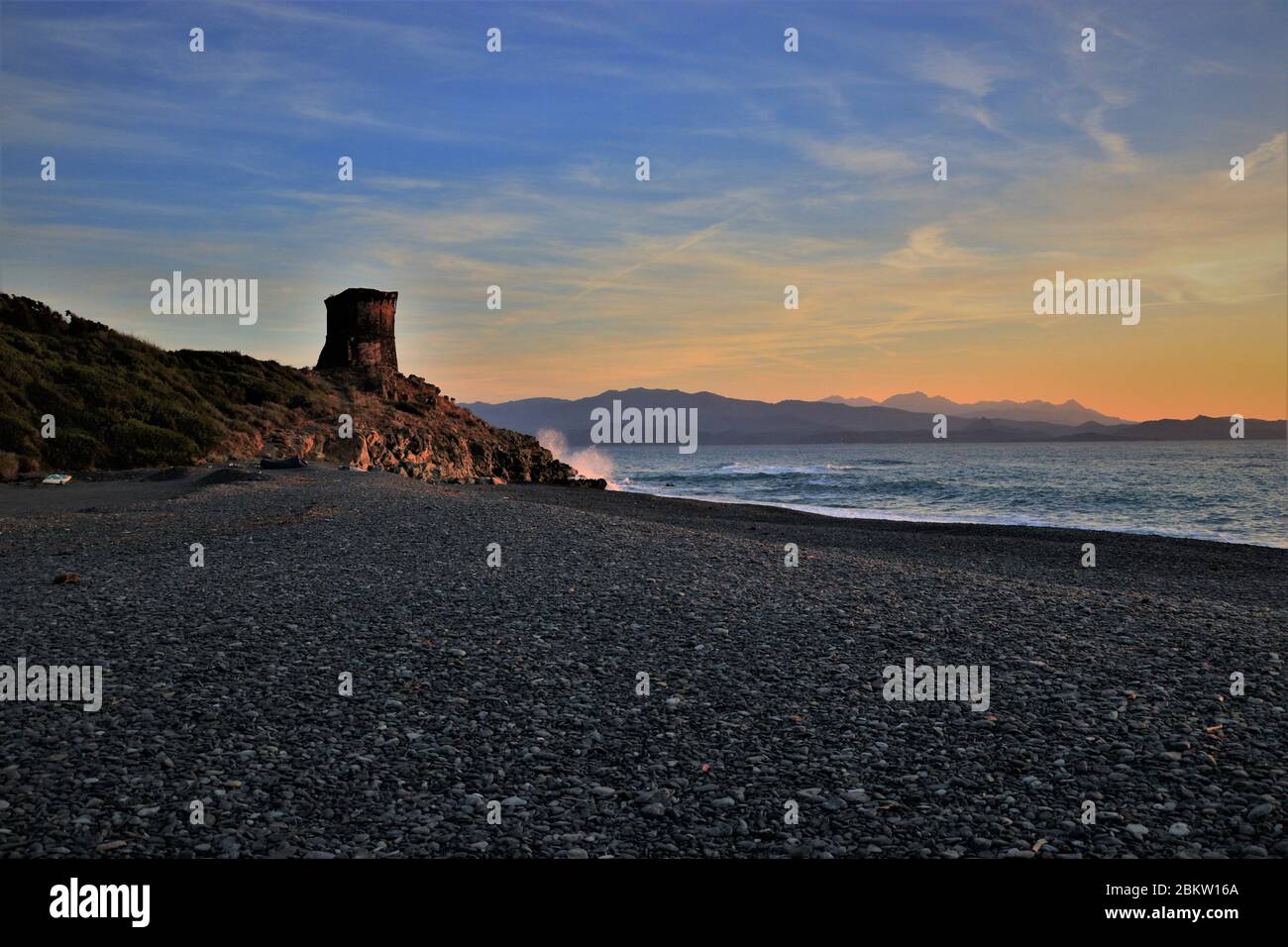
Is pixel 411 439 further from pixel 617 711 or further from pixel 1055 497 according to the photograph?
pixel 617 711

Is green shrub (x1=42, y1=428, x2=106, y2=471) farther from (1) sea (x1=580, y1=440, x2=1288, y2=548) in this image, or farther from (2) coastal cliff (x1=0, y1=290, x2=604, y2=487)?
(1) sea (x1=580, y1=440, x2=1288, y2=548)

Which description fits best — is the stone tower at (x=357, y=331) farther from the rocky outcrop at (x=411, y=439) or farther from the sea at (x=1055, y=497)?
the sea at (x=1055, y=497)

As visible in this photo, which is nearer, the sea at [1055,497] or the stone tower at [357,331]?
the sea at [1055,497]

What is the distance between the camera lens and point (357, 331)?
78.2 meters

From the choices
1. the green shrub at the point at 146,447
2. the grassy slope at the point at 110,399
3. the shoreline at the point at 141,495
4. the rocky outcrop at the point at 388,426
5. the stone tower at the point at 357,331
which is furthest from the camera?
the stone tower at the point at 357,331

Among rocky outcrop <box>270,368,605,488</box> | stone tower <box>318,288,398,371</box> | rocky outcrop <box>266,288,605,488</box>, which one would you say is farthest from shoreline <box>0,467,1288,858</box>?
stone tower <box>318,288,398,371</box>

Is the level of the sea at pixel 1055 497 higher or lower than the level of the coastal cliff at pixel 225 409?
lower

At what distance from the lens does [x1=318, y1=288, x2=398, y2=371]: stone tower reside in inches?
3054

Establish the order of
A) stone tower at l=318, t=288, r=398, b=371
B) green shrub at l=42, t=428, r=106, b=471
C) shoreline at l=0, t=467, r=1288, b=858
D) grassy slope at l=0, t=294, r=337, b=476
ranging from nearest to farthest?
shoreline at l=0, t=467, r=1288, b=858
green shrub at l=42, t=428, r=106, b=471
grassy slope at l=0, t=294, r=337, b=476
stone tower at l=318, t=288, r=398, b=371

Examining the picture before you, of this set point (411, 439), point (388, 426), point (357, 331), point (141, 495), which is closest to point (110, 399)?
point (141, 495)

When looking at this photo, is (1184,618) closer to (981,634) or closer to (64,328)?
(981,634)

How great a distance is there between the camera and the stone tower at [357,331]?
77562 mm

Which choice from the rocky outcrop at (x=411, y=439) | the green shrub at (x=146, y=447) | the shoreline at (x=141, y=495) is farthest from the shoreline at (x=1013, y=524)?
the green shrub at (x=146, y=447)
